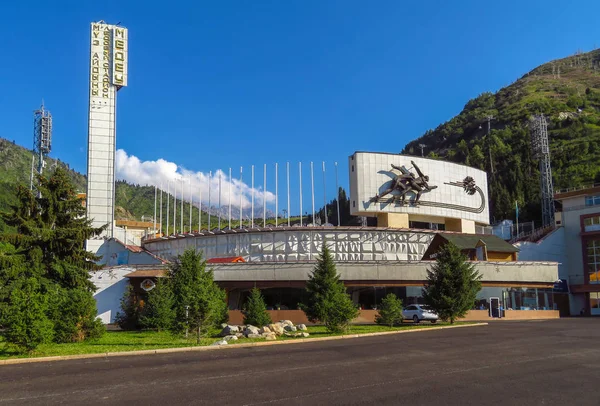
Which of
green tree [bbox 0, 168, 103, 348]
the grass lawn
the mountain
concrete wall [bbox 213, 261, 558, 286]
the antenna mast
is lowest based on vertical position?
the grass lawn

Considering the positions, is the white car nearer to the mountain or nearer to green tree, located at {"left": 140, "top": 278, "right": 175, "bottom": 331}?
green tree, located at {"left": 140, "top": 278, "right": 175, "bottom": 331}

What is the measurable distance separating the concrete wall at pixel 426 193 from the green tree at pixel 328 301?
20.4m

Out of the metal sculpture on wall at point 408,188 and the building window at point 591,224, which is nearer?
the metal sculpture on wall at point 408,188

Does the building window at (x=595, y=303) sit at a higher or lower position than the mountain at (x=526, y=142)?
lower

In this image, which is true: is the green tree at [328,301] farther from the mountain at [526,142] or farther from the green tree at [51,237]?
the mountain at [526,142]

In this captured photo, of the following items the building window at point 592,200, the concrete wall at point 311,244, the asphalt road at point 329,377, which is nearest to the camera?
the asphalt road at point 329,377

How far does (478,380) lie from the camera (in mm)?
13352

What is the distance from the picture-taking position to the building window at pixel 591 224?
5822 cm

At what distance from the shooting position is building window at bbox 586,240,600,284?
2253 inches

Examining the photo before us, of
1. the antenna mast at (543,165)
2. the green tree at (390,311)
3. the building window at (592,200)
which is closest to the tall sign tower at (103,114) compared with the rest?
the green tree at (390,311)

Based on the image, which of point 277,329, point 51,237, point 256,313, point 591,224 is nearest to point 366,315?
point 256,313

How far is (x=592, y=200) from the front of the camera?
5884 cm

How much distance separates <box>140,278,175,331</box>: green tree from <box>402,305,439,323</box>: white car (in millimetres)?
16351

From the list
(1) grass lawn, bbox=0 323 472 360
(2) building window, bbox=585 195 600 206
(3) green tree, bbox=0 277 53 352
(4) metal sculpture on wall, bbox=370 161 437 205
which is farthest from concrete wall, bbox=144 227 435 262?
(3) green tree, bbox=0 277 53 352
